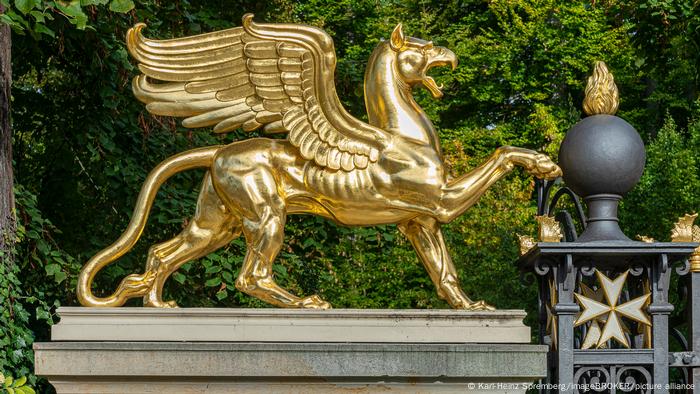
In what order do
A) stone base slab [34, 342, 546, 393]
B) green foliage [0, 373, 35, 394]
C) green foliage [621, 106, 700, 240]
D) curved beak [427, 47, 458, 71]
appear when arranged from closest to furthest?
1. stone base slab [34, 342, 546, 393]
2. curved beak [427, 47, 458, 71]
3. green foliage [0, 373, 35, 394]
4. green foliage [621, 106, 700, 240]

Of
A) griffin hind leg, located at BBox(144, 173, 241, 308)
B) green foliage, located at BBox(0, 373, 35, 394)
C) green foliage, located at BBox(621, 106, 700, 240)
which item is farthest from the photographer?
green foliage, located at BBox(621, 106, 700, 240)

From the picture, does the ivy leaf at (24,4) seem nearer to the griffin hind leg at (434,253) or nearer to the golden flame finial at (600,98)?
the griffin hind leg at (434,253)

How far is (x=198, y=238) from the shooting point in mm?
6797

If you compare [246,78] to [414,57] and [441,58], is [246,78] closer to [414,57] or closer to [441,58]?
[414,57]

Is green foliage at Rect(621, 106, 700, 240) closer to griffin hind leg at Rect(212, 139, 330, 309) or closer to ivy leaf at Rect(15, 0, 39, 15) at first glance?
griffin hind leg at Rect(212, 139, 330, 309)

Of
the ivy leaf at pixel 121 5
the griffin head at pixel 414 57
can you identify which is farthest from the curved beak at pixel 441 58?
the ivy leaf at pixel 121 5

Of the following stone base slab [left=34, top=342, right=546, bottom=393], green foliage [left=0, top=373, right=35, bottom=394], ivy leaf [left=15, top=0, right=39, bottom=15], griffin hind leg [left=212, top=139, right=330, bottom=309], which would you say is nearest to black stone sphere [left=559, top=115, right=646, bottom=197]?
stone base slab [left=34, top=342, right=546, bottom=393]

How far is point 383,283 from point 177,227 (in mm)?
6178

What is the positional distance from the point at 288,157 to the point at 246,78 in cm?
57

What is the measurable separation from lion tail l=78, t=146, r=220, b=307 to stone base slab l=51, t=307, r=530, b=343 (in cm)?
26

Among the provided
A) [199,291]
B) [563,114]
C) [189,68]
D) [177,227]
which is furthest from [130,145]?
[563,114]

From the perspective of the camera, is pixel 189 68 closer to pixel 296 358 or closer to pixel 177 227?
pixel 296 358

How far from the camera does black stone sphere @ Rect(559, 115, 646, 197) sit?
6.91m

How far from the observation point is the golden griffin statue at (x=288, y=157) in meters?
6.68
